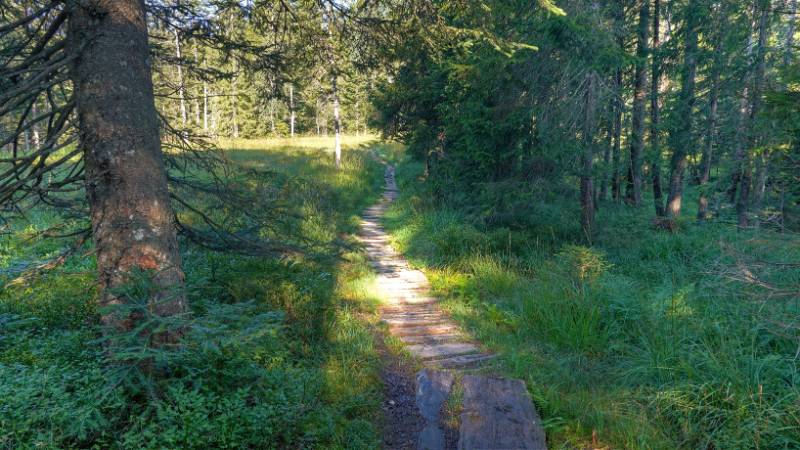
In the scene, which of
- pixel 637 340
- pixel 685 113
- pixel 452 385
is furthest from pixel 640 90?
pixel 452 385

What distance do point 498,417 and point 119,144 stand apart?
3.98m

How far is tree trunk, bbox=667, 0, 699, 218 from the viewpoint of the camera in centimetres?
1411

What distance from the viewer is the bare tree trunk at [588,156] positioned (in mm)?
8859

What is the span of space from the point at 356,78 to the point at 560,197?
5.98m

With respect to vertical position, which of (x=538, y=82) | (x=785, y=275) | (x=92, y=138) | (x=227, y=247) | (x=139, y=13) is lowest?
(x=785, y=275)

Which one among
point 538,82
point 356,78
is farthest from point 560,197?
point 356,78

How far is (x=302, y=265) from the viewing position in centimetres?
644

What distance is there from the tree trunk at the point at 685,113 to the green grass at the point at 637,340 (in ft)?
22.9

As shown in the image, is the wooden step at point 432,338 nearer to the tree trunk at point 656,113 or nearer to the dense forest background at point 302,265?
the dense forest background at point 302,265

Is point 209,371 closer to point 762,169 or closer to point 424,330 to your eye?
point 424,330

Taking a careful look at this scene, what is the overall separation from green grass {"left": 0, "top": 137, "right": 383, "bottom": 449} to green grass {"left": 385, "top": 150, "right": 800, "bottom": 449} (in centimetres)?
187

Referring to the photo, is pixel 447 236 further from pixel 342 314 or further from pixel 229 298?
pixel 229 298

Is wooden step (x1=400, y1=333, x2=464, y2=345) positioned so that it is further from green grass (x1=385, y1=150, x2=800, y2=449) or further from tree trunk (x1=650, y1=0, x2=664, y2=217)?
tree trunk (x1=650, y1=0, x2=664, y2=217)

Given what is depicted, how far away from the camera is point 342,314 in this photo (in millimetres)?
6383
